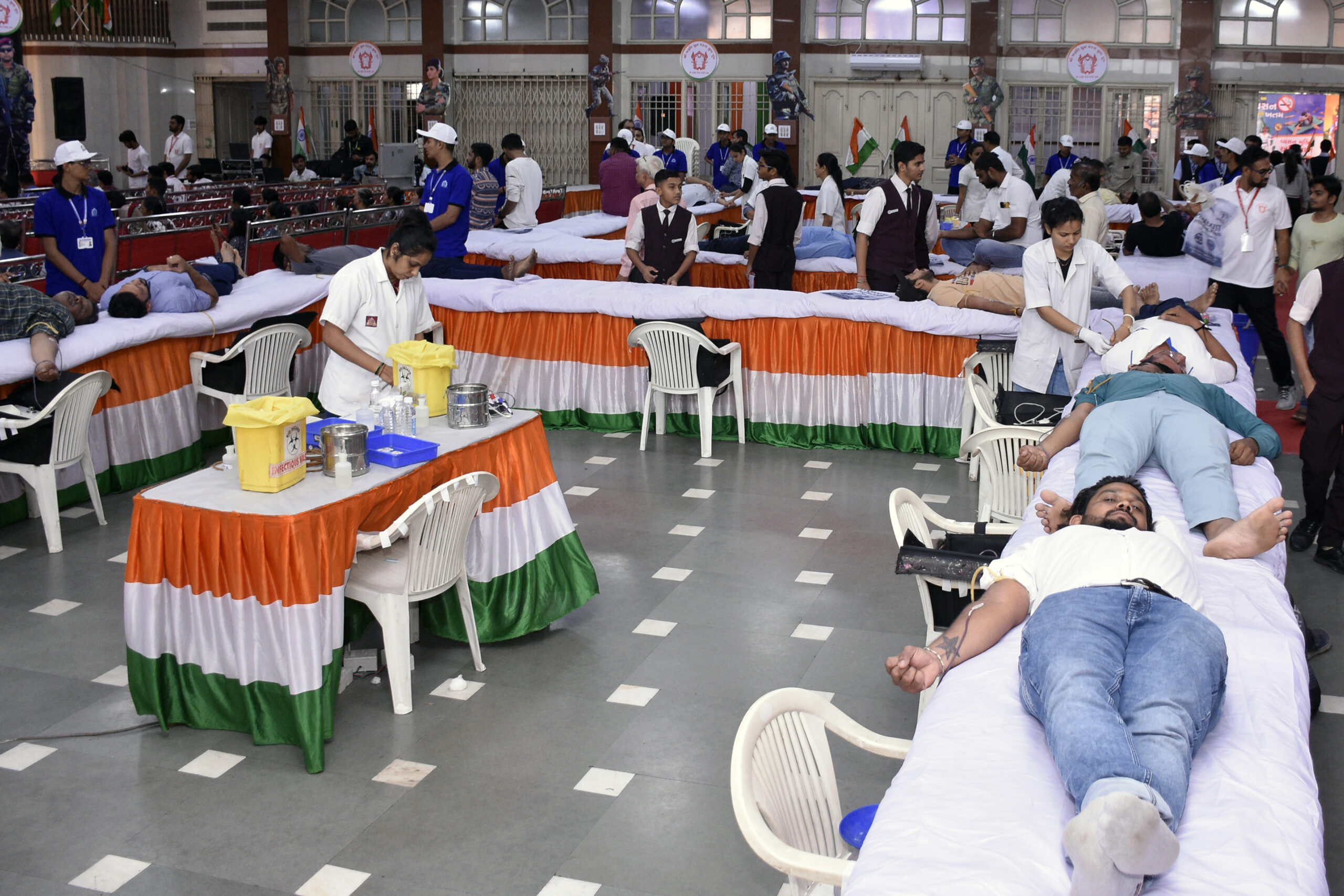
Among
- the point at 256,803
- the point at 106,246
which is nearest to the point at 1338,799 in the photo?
the point at 256,803

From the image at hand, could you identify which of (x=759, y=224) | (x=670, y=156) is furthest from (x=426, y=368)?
(x=670, y=156)

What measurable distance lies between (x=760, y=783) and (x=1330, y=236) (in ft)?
20.0

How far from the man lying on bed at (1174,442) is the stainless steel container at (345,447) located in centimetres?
184

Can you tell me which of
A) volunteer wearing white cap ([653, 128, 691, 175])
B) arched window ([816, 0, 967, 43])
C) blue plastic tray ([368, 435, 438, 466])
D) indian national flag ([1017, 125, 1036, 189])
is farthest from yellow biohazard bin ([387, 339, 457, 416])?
arched window ([816, 0, 967, 43])

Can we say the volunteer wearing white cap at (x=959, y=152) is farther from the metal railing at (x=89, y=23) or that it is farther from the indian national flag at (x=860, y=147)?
the metal railing at (x=89, y=23)

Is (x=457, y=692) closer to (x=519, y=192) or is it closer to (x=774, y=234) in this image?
(x=774, y=234)

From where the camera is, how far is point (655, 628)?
412 centimetres

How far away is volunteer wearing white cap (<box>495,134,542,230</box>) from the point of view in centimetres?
997

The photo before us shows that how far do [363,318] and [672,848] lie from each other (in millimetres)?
2304

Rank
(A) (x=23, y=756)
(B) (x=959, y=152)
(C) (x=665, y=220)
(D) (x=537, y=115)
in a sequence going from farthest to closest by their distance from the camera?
1. (D) (x=537, y=115)
2. (B) (x=959, y=152)
3. (C) (x=665, y=220)
4. (A) (x=23, y=756)

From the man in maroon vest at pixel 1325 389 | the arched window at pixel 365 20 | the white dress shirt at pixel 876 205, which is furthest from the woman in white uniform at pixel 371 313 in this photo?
the arched window at pixel 365 20

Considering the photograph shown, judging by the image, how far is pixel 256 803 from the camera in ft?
9.86

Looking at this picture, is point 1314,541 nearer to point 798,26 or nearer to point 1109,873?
point 1109,873

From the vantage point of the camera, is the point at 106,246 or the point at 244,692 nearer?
the point at 244,692
